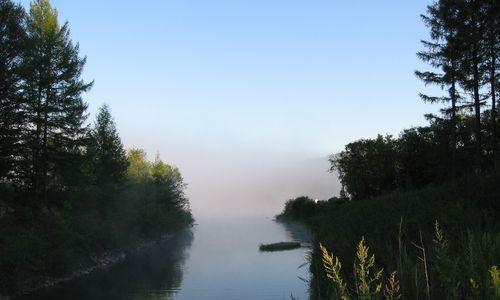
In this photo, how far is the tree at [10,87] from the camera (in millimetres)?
35000

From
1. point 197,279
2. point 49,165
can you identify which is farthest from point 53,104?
point 197,279

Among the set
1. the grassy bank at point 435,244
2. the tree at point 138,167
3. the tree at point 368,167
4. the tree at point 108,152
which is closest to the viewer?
the grassy bank at point 435,244

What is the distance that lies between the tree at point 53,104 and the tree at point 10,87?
305 cm

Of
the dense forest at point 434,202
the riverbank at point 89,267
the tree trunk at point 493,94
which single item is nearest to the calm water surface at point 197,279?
the riverbank at point 89,267

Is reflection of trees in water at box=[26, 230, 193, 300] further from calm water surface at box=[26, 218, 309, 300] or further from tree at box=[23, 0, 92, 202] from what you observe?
tree at box=[23, 0, 92, 202]

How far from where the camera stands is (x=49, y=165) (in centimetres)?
4334

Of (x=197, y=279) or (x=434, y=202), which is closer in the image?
(x=434, y=202)

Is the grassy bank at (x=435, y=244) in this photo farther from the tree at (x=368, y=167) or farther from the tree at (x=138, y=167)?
the tree at (x=138, y=167)

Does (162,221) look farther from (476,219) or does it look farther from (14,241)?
(476,219)

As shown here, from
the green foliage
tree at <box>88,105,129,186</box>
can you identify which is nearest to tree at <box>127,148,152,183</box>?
tree at <box>88,105,129,186</box>

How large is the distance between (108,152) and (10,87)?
25109 millimetres

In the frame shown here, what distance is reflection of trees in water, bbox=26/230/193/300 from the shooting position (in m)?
32.9

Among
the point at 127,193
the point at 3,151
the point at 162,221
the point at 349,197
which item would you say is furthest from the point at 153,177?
the point at 3,151

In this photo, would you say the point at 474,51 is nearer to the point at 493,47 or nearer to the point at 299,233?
the point at 493,47
